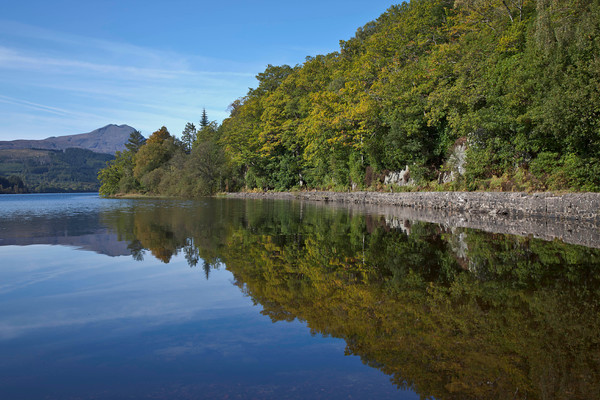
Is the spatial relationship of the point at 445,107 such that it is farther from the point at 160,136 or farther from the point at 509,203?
the point at 160,136

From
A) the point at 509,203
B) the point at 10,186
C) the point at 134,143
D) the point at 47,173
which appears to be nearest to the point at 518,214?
the point at 509,203

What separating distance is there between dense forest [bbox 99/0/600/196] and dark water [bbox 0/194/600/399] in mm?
10896

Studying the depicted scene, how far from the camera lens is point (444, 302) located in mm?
5188

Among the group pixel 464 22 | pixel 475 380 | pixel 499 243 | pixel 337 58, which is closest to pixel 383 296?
pixel 475 380

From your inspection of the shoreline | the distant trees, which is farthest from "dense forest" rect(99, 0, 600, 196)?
the distant trees

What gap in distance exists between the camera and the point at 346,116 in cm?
3575

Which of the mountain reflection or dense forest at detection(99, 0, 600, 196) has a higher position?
dense forest at detection(99, 0, 600, 196)

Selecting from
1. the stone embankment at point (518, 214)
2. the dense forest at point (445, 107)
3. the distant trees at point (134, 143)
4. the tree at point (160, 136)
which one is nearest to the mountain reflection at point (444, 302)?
the stone embankment at point (518, 214)

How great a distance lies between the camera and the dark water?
3137 millimetres

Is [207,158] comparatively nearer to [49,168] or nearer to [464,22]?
[464,22]

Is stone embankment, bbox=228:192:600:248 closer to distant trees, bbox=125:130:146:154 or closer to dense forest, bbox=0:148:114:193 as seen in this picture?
distant trees, bbox=125:130:146:154

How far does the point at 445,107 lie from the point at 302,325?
23.7 meters

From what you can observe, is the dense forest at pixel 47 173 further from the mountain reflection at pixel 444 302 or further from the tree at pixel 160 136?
the mountain reflection at pixel 444 302

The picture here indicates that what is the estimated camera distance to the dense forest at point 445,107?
53.4ft
